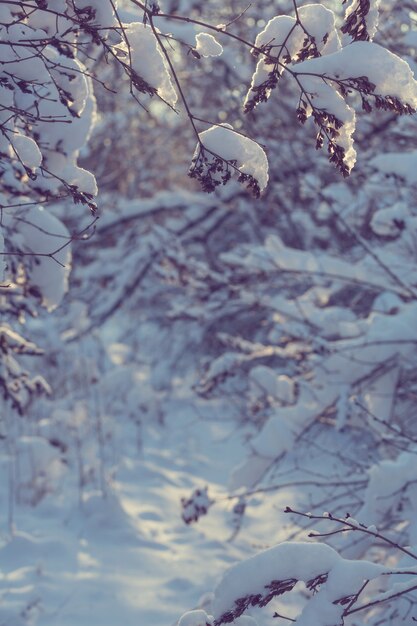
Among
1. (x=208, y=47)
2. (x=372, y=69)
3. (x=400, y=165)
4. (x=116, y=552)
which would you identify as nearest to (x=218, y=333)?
(x=116, y=552)

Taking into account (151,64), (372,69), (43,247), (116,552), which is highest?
(43,247)

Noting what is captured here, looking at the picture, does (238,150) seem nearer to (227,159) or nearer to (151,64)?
(227,159)

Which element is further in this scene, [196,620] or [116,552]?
[116,552]

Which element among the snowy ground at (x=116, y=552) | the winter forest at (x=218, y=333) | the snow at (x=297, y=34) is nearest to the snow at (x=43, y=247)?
the winter forest at (x=218, y=333)

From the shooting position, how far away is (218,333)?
230 inches

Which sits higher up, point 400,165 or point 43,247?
point 400,165

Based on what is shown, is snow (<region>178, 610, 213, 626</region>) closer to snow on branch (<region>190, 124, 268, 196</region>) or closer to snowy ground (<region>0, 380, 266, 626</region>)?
snow on branch (<region>190, 124, 268, 196</region>)

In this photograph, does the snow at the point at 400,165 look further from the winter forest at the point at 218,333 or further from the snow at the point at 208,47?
the snow at the point at 208,47

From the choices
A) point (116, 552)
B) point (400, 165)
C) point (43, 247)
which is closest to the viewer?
point (43, 247)

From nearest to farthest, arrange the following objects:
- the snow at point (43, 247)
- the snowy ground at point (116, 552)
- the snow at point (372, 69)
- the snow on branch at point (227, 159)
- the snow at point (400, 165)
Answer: the snow at point (372, 69) < the snow on branch at point (227, 159) < the snow at point (43, 247) < the snow at point (400, 165) < the snowy ground at point (116, 552)

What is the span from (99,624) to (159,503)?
229 cm

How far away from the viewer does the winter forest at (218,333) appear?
2062 millimetres

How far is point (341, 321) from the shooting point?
463 centimetres

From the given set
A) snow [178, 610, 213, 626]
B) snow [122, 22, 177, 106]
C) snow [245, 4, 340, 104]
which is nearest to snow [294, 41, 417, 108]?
snow [245, 4, 340, 104]
